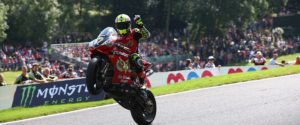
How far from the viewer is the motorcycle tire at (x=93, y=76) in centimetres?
841

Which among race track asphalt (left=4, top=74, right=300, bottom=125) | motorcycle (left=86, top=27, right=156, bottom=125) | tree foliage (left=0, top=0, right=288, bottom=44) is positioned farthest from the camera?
tree foliage (left=0, top=0, right=288, bottom=44)

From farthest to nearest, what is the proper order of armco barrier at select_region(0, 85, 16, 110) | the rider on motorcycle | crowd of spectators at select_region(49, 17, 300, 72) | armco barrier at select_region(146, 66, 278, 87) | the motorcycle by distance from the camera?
crowd of spectators at select_region(49, 17, 300, 72) < armco barrier at select_region(146, 66, 278, 87) < armco barrier at select_region(0, 85, 16, 110) < the rider on motorcycle < the motorcycle

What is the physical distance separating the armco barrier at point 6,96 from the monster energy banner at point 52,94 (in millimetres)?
107

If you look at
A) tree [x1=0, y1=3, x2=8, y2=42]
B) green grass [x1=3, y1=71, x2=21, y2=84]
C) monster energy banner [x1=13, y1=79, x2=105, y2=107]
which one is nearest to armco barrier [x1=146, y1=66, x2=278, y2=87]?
monster energy banner [x1=13, y1=79, x2=105, y2=107]

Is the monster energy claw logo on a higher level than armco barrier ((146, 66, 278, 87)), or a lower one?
higher

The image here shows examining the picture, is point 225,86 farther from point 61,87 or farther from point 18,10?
point 18,10

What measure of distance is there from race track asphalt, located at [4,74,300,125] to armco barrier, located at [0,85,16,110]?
323 centimetres

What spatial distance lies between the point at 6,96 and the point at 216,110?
242 inches

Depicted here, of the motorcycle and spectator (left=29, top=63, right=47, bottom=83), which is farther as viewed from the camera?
spectator (left=29, top=63, right=47, bottom=83)

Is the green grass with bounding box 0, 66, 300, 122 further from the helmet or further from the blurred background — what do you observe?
the blurred background

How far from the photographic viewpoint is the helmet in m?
8.95

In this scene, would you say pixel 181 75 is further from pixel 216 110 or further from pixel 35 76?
pixel 216 110

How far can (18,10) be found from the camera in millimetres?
42406

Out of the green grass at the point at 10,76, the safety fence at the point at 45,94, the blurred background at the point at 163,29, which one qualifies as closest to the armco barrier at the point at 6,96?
the safety fence at the point at 45,94
